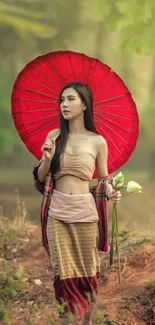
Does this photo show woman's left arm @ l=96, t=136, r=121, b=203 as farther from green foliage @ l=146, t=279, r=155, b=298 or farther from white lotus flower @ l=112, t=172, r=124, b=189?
green foliage @ l=146, t=279, r=155, b=298

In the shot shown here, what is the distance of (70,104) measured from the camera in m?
2.82

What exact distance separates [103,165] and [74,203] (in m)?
0.26

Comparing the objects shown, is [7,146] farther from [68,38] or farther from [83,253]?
[83,253]

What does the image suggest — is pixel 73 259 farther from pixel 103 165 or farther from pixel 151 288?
pixel 151 288

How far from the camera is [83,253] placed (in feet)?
9.28

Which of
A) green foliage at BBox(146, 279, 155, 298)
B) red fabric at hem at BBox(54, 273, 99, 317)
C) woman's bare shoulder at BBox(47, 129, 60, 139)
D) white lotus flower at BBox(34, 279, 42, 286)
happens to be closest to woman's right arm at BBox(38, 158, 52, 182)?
woman's bare shoulder at BBox(47, 129, 60, 139)

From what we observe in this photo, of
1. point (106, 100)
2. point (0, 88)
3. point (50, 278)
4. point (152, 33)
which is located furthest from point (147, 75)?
point (106, 100)

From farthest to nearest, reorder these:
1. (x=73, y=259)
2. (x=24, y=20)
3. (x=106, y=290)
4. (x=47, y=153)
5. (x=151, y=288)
Result: 1. (x=24, y=20)
2. (x=106, y=290)
3. (x=151, y=288)
4. (x=73, y=259)
5. (x=47, y=153)

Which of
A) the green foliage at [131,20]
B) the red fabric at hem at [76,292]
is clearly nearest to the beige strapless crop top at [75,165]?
the red fabric at hem at [76,292]

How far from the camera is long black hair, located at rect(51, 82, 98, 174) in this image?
111 inches

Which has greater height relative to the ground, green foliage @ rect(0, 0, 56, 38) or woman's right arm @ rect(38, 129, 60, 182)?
green foliage @ rect(0, 0, 56, 38)

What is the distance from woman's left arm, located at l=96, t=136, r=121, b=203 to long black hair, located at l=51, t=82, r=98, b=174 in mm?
104

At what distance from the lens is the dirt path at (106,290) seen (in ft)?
10.8

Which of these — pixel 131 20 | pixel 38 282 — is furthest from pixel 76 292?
A: pixel 131 20
